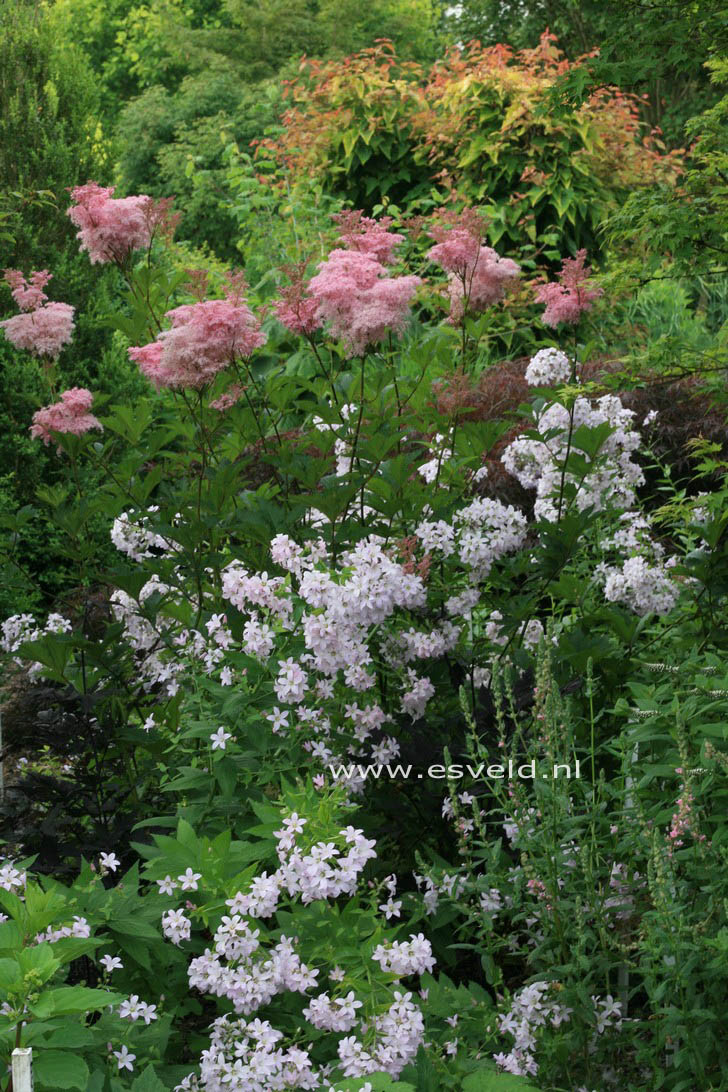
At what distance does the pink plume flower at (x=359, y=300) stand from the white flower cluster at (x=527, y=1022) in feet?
5.59

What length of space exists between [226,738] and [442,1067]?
2.80 ft

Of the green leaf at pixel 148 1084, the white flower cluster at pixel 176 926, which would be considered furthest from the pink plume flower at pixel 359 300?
the green leaf at pixel 148 1084

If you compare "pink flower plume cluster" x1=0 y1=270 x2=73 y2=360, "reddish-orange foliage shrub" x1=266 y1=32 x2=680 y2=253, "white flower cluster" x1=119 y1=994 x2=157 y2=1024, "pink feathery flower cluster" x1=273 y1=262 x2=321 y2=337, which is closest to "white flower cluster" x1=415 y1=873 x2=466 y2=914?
"white flower cluster" x1=119 y1=994 x2=157 y2=1024

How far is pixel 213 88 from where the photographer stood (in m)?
22.3

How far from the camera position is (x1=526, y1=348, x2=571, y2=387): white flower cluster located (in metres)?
3.86

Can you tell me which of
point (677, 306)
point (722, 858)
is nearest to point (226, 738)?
point (722, 858)

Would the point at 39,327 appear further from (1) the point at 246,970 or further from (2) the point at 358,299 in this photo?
(1) the point at 246,970

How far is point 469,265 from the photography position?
143 inches

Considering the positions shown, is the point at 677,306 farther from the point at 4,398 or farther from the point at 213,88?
the point at 213,88

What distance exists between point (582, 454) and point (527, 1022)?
1.82 m

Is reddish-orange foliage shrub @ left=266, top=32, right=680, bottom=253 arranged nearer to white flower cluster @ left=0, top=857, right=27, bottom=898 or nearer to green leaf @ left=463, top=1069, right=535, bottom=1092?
white flower cluster @ left=0, top=857, right=27, bottom=898

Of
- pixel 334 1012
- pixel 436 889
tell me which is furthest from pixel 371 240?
pixel 334 1012

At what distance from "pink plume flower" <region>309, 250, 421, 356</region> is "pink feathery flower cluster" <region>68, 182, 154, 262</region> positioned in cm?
78

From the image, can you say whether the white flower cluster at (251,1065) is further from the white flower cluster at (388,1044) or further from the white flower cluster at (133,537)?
the white flower cluster at (133,537)
